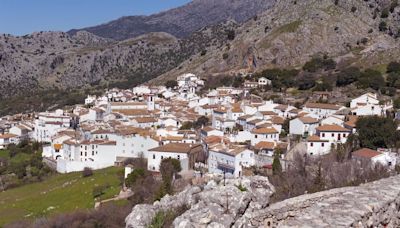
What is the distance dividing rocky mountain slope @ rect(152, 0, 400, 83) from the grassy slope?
4228 centimetres

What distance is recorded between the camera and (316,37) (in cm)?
7944

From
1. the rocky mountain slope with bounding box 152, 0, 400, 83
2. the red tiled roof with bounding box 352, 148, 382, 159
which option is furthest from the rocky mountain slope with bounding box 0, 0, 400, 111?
the red tiled roof with bounding box 352, 148, 382, 159

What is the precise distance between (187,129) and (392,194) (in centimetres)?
4078

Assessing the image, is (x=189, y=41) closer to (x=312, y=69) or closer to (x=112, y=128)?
(x=312, y=69)

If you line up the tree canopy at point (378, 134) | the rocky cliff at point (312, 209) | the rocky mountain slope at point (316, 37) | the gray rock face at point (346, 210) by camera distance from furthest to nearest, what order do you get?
the rocky mountain slope at point (316, 37)
the tree canopy at point (378, 134)
the rocky cliff at point (312, 209)
the gray rock face at point (346, 210)

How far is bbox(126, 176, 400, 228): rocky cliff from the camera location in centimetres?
631

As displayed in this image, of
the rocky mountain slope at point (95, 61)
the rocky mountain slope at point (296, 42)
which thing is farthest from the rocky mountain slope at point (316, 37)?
the rocky mountain slope at point (95, 61)

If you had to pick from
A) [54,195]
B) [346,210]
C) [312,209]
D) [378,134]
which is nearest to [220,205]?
[312,209]

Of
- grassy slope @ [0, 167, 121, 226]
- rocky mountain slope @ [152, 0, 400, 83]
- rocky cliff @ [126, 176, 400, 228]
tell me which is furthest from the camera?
rocky mountain slope @ [152, 0, 400, 83]

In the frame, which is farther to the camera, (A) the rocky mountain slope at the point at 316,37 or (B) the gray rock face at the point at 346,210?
(A) the rocky mountain slope at the point at 316,37

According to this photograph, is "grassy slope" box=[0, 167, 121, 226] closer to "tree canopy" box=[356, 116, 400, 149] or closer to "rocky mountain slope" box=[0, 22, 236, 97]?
"tree canopy" box=[356, 116, 400, 149]

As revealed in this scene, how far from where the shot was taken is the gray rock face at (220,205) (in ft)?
36.3

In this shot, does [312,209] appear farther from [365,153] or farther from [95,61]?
[95,61]

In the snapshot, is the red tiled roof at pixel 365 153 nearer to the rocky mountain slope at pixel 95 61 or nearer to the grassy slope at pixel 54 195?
the grassy slope at pixel 54 195
